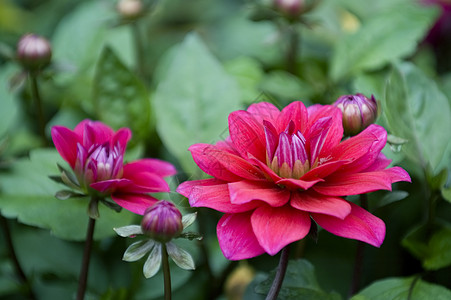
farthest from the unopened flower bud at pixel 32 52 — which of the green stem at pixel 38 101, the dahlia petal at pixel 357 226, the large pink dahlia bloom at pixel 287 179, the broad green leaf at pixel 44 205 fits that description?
the dahlia petal at pixel 357 226

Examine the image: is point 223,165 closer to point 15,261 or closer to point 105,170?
point 105,170

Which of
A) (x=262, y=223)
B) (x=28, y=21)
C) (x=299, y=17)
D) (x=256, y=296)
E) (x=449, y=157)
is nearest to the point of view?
(x=262, y=223)

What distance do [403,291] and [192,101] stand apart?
35cm

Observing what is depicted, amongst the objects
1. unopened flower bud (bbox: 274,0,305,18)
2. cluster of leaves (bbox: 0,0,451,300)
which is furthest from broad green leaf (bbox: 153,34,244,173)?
unopened flower bud (bbox: 274,0,305,18)

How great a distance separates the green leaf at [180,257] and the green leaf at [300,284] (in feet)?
0.24

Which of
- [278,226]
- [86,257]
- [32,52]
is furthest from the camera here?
[32,52]

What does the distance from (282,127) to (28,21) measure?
1.16 meters

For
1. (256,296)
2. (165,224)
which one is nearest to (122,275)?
(256,296)

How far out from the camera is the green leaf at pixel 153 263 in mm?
441

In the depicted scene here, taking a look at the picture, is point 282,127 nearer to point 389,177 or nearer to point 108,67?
point 389,177

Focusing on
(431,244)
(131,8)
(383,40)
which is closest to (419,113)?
(431,244)

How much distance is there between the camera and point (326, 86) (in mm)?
896

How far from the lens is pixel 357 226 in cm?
42

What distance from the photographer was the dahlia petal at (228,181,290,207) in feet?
1.33
